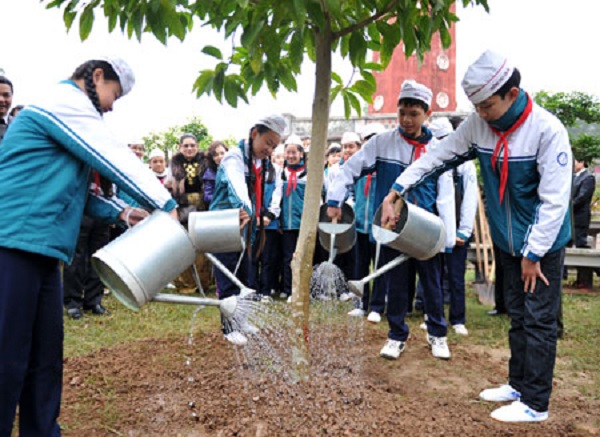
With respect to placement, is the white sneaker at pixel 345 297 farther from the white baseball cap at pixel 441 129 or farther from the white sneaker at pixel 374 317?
the white baseball cap at pixel 441 129

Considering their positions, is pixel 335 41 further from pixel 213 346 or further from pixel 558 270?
pixel 213 346

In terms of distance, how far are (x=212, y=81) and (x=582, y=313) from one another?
476cm

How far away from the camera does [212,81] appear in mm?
2729

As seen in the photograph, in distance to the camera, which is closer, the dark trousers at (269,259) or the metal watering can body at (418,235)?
the metal watering can body at (418,235)

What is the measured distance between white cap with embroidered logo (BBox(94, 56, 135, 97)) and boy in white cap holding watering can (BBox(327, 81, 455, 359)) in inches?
67.3

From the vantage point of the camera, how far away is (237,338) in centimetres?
402

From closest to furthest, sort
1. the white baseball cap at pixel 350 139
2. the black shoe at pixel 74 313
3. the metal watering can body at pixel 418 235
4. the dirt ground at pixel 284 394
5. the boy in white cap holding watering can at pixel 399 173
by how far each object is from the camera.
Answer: the dirt ground at pixel 284 394, the metal watering can body at pixel 418 235, the boy in white cap holding watering can at pixel 399 173, the black shoe at pixel 74 313, the white baseball cap at pixel 350 139

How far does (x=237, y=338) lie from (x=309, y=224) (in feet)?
4.97

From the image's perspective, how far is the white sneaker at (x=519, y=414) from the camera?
2.76m

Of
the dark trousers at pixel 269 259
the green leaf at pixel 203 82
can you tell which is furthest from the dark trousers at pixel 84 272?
the green leaf at pixel 203 82

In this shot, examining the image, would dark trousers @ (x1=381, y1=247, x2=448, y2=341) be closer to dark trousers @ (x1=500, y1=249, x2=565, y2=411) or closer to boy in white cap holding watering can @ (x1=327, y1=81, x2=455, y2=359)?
boy in white cap holding watering can @ (x1=327, y1=81, x2=455, y2=359)

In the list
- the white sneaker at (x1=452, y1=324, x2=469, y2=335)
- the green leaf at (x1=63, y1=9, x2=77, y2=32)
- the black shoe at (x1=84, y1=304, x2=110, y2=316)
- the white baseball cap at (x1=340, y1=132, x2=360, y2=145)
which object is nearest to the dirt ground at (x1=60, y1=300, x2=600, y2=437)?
the white sneaker at (x1=452, y1=324, x2=469, y2=335)

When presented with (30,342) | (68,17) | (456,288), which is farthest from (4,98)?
(456,288)

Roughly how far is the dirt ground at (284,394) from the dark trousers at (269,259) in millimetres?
2303
